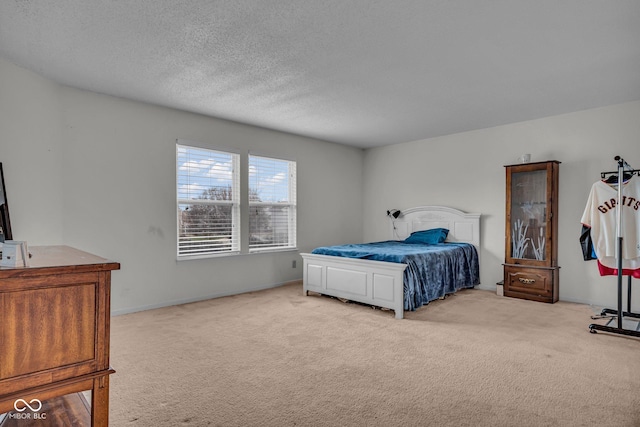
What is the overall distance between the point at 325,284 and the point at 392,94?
7.91ft

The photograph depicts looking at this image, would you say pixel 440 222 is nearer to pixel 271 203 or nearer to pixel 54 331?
pixel 271 203

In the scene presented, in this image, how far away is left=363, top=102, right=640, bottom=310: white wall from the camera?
4258 millimetres

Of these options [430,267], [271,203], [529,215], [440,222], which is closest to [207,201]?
[271,203]

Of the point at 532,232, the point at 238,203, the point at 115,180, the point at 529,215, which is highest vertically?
the point at 115,180

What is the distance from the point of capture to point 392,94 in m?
3.78

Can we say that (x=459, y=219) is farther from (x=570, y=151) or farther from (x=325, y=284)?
(x=325, y=284)

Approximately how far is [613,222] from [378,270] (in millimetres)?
2312

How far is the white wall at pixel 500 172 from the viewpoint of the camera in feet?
14.0

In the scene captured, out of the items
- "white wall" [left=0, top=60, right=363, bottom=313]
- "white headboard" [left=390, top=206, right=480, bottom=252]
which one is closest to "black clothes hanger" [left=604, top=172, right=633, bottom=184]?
"white headboard" [left=390, top=206, right=480, bottom=252]

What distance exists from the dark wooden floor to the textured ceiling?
2.36 metres

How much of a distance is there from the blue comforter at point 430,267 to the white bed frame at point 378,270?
11cm

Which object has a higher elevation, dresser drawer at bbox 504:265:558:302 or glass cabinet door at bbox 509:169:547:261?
glass cabinet door at bbox 509:169:547:261

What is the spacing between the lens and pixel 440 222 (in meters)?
5.69

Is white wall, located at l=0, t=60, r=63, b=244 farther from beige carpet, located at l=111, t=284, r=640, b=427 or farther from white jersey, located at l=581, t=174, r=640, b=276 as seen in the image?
white jersey, located at l=581, t=174, r=640, b=276
